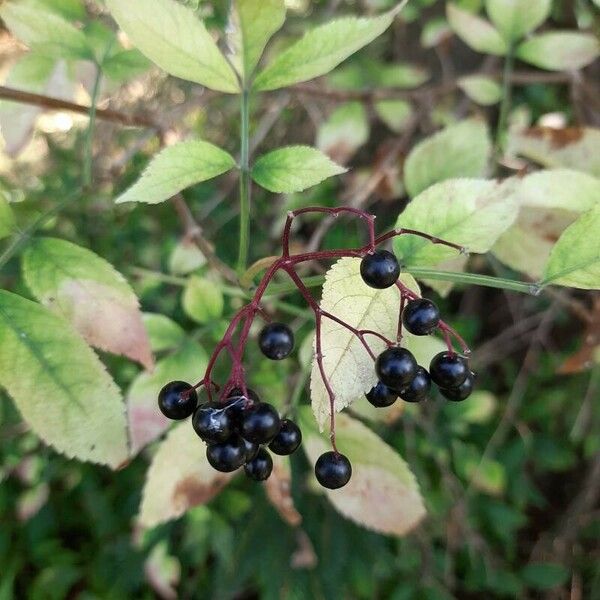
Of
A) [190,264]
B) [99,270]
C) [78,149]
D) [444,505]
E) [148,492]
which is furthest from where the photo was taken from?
[78,149]

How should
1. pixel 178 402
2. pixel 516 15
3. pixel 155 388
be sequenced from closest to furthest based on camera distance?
1. pixel 178 402
2. pixel 155 388
3. pixel 516 15

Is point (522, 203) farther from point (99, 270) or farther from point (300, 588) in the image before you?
point (300, 588)

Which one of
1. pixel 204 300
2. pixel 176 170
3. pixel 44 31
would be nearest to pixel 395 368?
pixel 176 170

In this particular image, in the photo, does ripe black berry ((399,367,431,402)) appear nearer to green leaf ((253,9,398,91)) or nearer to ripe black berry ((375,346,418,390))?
ripe black berry ((375,346,418,390))

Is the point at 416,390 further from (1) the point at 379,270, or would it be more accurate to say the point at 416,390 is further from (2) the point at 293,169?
(2) the point at 293,169

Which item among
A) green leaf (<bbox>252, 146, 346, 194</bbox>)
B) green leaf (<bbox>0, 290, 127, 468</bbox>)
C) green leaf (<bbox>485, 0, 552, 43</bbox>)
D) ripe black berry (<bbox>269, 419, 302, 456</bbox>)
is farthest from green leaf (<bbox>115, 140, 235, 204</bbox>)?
green leaf (<bbox>485, 0, 552, 43</bbox>)

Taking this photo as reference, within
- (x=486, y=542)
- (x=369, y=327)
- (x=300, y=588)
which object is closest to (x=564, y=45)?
(x=369, y=327)

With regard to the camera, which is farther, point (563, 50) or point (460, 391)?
point (563, 50)
